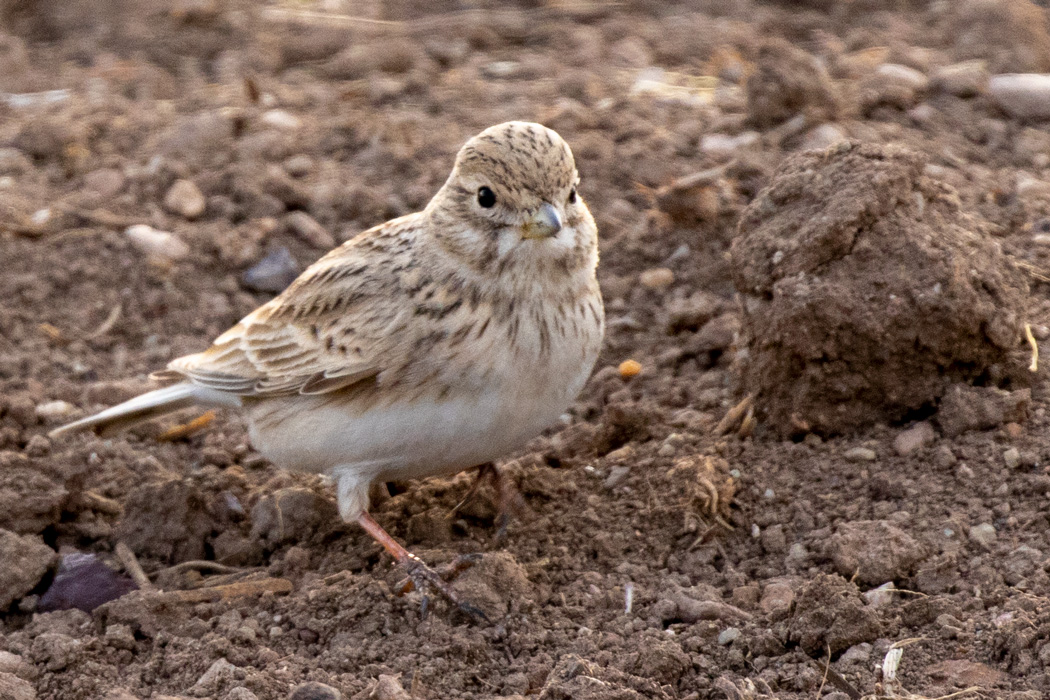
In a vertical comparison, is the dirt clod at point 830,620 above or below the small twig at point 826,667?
above

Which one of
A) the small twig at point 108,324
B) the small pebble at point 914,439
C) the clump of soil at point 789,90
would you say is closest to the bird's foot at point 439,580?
the small pebble at point 914,439

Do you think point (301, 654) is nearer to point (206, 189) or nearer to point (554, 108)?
point (206, 189)

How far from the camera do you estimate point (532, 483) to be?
5754 millimetres

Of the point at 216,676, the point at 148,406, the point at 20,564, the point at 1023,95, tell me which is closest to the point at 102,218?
the point at 148,406

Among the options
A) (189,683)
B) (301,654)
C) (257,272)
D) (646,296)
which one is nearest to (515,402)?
(301,654)

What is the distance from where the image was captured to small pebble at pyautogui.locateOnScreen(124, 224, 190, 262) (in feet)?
24.7

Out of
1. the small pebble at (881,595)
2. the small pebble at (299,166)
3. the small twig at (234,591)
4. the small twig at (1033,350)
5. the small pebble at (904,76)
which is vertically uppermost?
the small pebble at (904,76)

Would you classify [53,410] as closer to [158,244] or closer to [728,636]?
[158,244]

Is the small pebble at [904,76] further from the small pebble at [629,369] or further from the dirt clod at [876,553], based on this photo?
the dirt clod at [876,553]

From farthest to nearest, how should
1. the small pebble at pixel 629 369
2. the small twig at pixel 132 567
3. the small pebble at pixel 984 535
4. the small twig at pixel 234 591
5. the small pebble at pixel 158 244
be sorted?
the small pebble at pixel 158 244 → the small pebble at pixel 629 369 → the small twig at pixel 132 567 → the small twig at pixel 234 591 → the small pebble at pixel 984 535

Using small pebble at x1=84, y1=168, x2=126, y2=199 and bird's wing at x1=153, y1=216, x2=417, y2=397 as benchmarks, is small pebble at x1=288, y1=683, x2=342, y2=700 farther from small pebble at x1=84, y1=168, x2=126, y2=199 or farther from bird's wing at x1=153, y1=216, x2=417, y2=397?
small pebble at x1=84, y1=168, x2=126, y2=199

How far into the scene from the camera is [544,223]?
15.9 feet

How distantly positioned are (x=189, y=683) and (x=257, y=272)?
10.8 feet

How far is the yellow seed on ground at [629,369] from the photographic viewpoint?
6445mm
